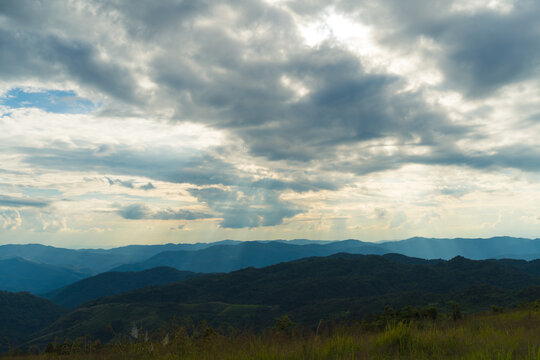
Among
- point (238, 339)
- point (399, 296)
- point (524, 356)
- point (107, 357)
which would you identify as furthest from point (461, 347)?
point (399, 296)

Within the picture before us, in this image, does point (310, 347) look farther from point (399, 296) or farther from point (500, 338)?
point (399, 296)

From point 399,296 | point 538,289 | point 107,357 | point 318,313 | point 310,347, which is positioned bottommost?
point 318,313

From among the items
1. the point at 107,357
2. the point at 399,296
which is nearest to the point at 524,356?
the point at 107,357

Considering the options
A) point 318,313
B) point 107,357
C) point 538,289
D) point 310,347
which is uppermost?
point 310,347

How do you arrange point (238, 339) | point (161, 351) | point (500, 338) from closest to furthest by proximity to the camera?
point (500, 338)
point (161, 351)
point (238, 339)

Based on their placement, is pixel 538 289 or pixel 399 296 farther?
pixel 399 296

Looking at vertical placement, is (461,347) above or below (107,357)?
above

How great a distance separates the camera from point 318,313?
194125 millimetres

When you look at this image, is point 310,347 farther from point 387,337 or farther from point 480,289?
point 480,289

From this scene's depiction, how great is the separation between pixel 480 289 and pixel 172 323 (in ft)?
653

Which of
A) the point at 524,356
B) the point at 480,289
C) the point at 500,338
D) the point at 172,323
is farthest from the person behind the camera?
the point at 480,289

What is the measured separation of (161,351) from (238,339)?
7.25ft

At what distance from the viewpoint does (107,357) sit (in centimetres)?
974

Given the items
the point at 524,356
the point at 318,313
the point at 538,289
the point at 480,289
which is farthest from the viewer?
the point at 318,313
